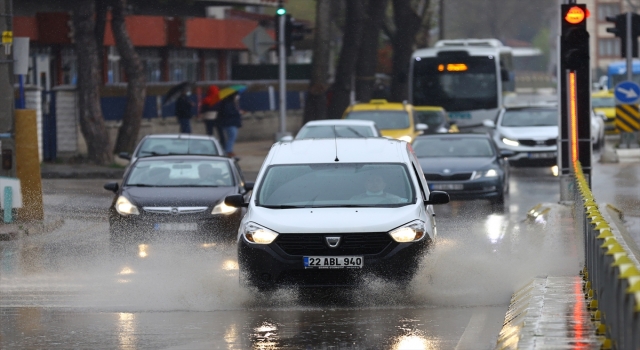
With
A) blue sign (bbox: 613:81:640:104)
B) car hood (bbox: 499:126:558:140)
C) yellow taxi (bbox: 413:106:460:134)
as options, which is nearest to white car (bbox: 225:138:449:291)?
car hood (bbox: 499:126:558:140)

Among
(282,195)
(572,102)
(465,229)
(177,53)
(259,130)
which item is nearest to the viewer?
(282,195)

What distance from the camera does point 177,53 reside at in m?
48.6

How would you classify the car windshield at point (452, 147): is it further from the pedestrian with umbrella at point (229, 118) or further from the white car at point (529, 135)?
the pedestrian with umbrella at point (229, 118)

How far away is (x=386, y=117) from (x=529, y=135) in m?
3.32

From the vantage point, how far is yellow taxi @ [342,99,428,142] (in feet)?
93.2

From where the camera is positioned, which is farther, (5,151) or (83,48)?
(83,48)

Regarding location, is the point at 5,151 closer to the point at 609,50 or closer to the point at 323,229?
the point at 323,229

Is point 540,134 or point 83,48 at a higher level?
point 83,48

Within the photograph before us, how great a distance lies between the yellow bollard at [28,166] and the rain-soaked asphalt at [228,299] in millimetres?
1358

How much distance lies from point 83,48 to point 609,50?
367ft

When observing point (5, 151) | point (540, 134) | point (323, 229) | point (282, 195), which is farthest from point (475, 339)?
point (540, 134)

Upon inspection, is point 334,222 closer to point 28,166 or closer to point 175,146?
point 28,166

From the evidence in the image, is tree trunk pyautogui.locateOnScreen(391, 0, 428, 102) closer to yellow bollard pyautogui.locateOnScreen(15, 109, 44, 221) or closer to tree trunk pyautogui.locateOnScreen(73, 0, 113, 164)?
tree trunk pyautogui.locateOnScreen(73, 0, 113, 164)

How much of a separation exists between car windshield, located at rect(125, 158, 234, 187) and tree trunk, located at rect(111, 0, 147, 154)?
14119 mm
